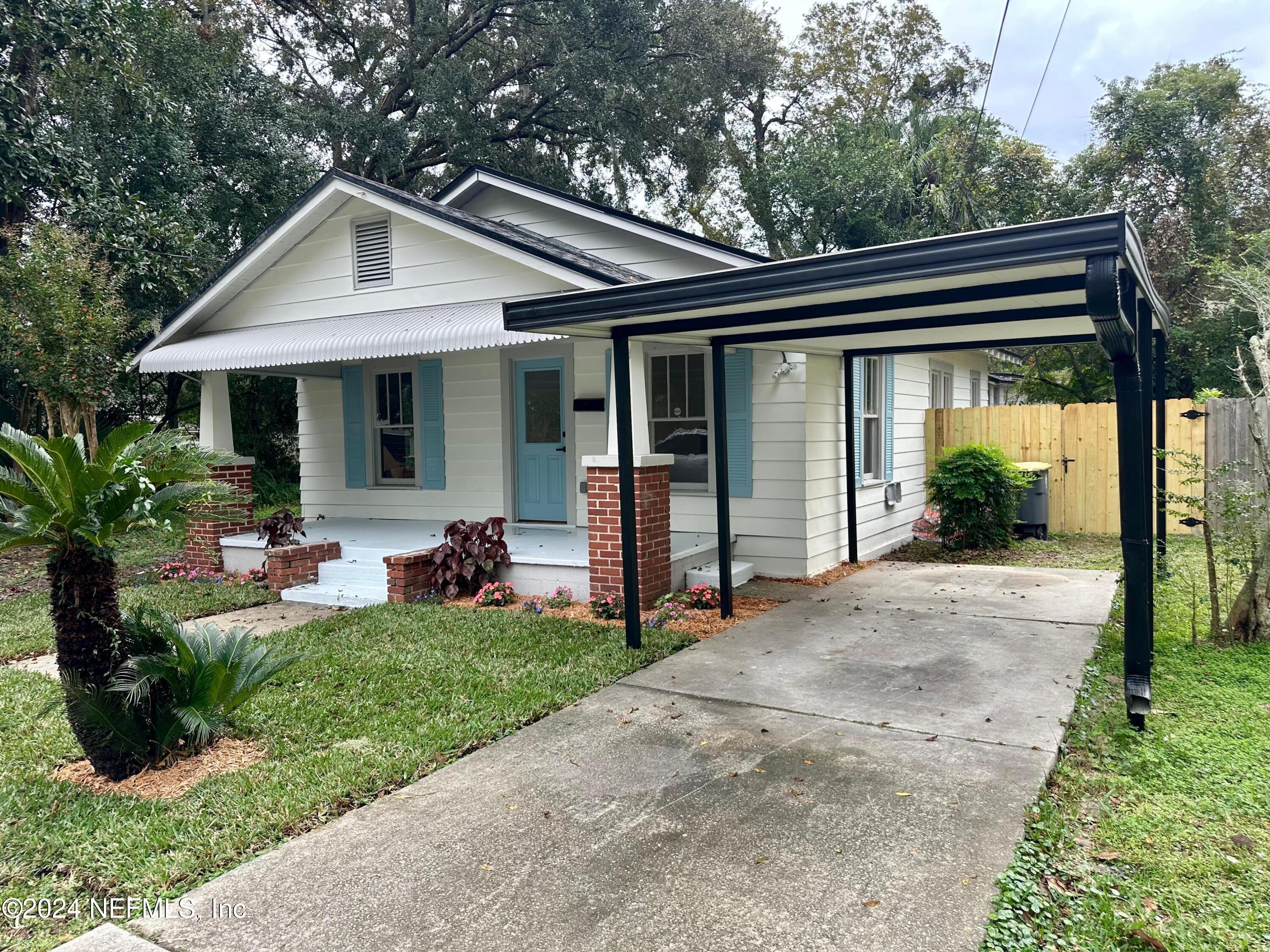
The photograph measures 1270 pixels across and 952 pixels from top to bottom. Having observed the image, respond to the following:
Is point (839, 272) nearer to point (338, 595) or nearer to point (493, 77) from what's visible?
point (338, 595)

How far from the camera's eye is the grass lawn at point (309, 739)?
10.0 feet

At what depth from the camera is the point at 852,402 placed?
9.28 m

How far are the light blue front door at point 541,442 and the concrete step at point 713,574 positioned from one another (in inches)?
87.5

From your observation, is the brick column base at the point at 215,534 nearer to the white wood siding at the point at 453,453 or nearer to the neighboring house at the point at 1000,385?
the white wood siding at the point at 453,453

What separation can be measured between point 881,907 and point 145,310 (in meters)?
13.4

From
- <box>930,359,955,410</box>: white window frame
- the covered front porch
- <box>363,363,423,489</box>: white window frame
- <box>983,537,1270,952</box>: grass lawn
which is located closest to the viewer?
<box>983,537,1270,952</box>: grass lawn

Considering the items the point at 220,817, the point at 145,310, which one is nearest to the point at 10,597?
the point at 145,310

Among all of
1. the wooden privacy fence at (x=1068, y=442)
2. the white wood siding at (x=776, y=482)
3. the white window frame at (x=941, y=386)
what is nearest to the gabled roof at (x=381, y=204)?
the white wood siding at (x=776, y=482)

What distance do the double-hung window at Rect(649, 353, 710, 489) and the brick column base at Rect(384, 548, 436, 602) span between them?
2.73 m

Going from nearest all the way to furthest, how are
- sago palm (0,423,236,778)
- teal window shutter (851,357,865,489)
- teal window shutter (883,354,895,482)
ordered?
1. sago palm (0,423,236,778)
2. teal window shutter (851,357,865,489)
3. teal window shutter (883,354,895,482)

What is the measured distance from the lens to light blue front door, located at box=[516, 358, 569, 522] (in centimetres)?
948

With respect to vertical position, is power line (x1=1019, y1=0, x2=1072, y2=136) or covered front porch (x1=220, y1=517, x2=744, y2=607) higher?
power line (x1=1019, y1=0, x2=1072, y2=136)

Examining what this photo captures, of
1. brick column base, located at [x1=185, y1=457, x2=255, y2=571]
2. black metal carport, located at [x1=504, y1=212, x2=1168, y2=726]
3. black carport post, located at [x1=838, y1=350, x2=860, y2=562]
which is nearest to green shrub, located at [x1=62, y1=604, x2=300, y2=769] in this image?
black metal carport, located at [x1=504, y1=212, x2=1168, y2=726]

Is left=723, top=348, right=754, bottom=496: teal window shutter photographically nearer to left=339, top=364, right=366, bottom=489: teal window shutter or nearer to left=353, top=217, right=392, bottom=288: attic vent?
left=353, top=217, right=392, bottom=288: attic vent
